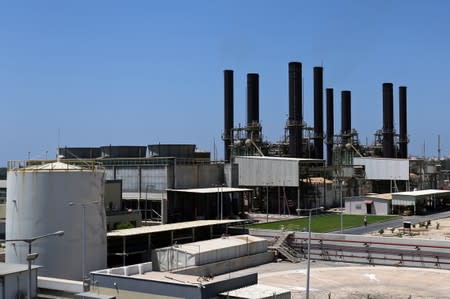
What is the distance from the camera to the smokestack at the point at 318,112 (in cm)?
13350

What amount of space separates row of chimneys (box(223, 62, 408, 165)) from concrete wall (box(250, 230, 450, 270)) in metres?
55.7

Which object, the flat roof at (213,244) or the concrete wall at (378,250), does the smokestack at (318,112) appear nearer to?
the concrete wall at (378,250)

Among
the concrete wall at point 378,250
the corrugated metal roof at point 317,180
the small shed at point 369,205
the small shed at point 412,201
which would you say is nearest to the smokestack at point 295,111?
the corrugated metal roof at point 317,180

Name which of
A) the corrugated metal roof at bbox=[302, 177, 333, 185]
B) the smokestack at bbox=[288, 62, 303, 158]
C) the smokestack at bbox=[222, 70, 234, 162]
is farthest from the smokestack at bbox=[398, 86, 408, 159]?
the corrugated metal roof at bbox=[302, 177, 333, 185]

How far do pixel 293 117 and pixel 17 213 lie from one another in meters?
78.3

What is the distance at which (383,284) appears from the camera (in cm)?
4916

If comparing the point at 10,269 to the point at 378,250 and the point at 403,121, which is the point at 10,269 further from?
the point at 403,121

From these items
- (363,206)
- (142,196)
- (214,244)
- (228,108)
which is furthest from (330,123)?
(214,244)

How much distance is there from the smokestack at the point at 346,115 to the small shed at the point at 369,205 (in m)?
44.5

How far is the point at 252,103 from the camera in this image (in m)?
125

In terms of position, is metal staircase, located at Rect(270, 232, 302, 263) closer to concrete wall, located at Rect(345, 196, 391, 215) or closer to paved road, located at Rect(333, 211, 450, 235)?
paved road, located at Rect(333, 211, 450, 235)

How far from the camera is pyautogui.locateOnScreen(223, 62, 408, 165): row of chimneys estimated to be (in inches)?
4675

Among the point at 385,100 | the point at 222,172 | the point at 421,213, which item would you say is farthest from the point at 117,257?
the point at 385,100

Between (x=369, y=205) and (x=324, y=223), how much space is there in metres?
19.0
